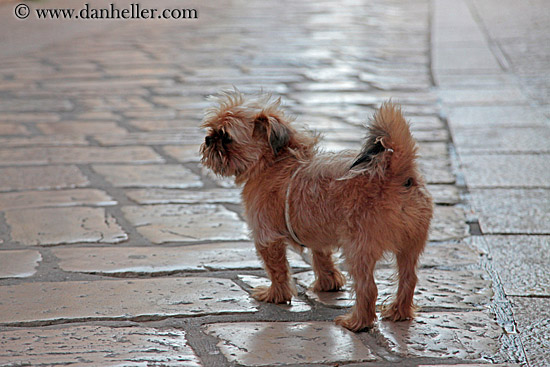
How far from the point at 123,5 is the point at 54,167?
12.2 m

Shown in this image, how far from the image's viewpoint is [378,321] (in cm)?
297

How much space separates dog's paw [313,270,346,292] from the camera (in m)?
3.27

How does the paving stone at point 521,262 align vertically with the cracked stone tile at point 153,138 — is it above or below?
above

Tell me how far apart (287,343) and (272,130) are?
92cm

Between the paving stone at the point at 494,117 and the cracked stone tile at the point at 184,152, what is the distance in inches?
93.4

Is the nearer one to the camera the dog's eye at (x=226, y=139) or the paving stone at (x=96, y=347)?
the paving stone at (x=96, y=347)

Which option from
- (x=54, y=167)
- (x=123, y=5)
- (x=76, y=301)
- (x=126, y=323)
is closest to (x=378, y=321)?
(x=126, y=323)

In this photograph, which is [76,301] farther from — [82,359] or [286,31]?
[286,31]

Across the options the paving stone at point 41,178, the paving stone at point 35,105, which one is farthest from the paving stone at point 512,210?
the paving stone at point 35,105

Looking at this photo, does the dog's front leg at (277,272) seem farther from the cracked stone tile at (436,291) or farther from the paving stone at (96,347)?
the paving stone at (96,347)

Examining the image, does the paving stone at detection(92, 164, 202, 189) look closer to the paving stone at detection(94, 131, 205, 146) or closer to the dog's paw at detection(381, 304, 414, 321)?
the paving stone at detection(94, 131, 205, 146)

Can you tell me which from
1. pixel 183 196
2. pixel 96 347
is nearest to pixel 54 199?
pixel 183 196

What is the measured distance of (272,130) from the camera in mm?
2998

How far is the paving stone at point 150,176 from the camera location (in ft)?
16.0
